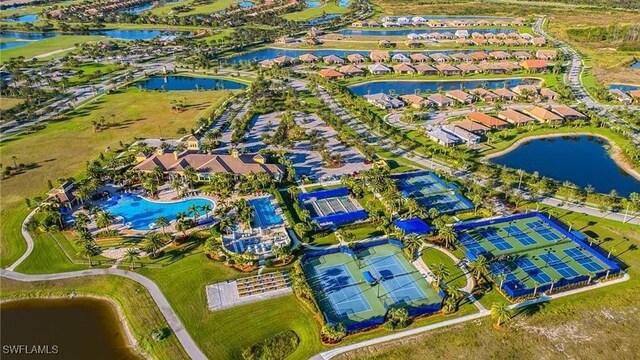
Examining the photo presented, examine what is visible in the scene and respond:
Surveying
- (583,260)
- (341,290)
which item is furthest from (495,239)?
(341,290)

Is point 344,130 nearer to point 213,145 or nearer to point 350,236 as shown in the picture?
point 213,145

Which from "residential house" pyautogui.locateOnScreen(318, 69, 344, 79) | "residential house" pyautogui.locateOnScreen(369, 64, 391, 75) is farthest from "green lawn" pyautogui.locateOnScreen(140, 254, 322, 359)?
"residential house" pyautogui.locateOnScreen(369, 64, 391, 75)

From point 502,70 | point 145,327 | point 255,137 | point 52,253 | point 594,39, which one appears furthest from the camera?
point 594,39

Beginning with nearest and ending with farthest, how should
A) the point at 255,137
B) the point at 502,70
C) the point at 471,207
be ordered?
the point at 471,207 < the point at 255,137 < the point at 502,70

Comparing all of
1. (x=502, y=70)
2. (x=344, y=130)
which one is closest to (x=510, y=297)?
(x=344, y=130)

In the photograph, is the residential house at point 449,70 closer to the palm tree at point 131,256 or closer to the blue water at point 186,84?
the blue water at point 186,84
